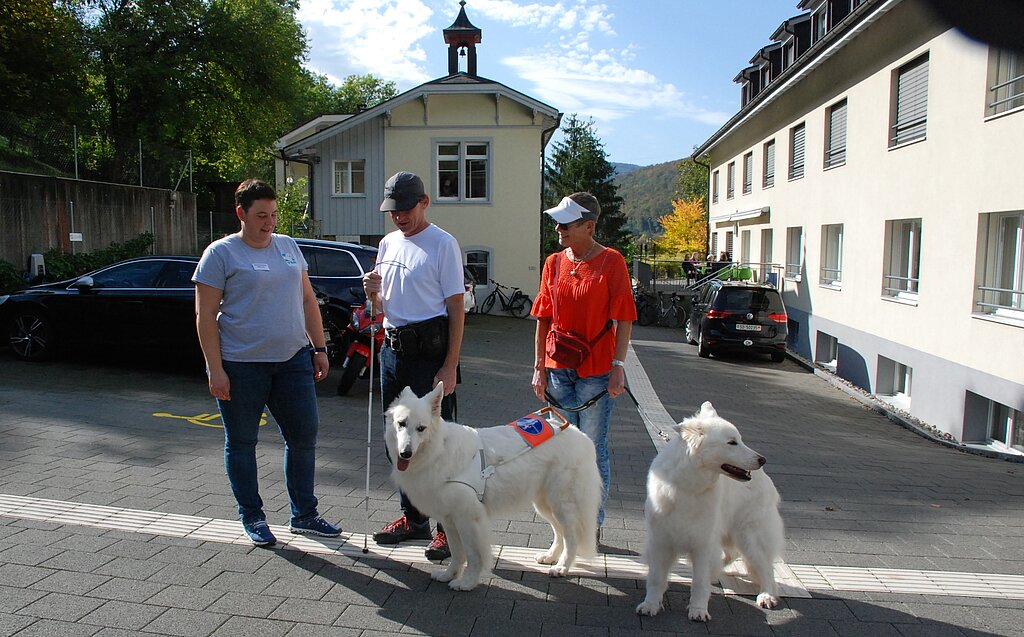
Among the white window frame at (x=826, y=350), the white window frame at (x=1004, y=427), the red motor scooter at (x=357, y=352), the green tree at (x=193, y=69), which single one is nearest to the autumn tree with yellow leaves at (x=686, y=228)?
the green tree at (x=193, y=69)

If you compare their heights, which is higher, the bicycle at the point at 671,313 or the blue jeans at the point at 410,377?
the blue jeans at the point at 410,377

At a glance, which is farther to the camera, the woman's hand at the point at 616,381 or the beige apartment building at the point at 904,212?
the beige apartment building at the point at 904,212

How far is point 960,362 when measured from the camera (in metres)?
10.9

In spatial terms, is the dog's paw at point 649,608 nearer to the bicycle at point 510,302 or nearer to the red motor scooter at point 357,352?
the red motor scooter at point 357,352

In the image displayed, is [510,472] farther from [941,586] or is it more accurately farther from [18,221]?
[18,221]

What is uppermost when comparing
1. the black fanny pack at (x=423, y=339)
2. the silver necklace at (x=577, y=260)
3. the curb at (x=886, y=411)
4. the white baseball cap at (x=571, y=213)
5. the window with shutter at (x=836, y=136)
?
the window with shutter at (x=836, y=136)

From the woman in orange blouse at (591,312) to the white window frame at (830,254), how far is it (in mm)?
15578

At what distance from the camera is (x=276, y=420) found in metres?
4.35

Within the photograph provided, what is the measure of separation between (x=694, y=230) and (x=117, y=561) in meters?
65.5

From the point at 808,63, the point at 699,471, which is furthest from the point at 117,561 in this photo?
the point at 808,63

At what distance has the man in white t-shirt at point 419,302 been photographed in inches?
170

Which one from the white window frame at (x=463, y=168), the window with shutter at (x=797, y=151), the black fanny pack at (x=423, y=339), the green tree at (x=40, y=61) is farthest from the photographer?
the white window frame at (x=463, y=168)

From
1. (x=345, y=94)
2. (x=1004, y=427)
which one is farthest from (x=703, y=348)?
(x=345, y=94)

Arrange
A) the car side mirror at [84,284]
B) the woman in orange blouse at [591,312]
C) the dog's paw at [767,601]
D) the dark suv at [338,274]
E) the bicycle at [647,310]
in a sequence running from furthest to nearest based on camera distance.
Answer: the bicycle at [647,310]
the dark suv at [338,274]
the car side mirror at [84,284]
the woman in orange blouse at [591,312]
the dog's paw at [767,601]
